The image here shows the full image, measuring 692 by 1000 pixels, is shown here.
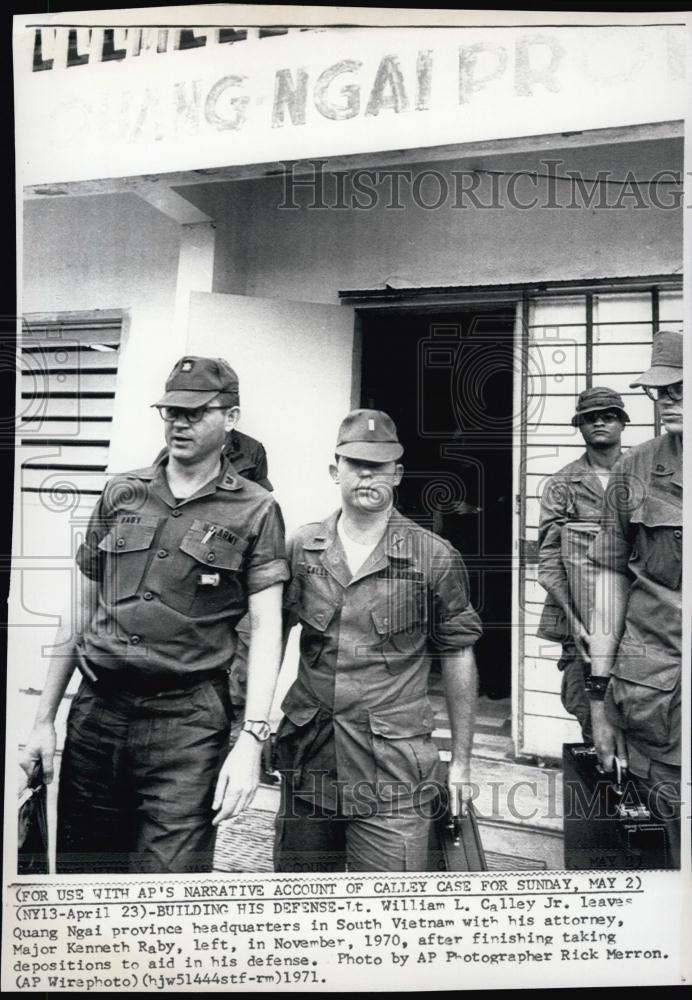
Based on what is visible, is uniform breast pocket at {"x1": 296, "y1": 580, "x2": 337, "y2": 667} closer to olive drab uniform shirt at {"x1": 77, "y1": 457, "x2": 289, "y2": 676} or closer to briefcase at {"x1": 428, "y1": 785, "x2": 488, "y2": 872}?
olive drab uniform shirt at {"x1": 77, "y1": 457, "x2": 289, "y2": 676}

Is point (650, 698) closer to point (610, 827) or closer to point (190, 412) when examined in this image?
point (610, 827)

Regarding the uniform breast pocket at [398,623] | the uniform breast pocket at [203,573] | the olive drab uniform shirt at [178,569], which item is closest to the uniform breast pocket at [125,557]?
the olive drab uniform shirt at [178,569]

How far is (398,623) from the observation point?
2.15 metres

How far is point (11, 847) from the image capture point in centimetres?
222

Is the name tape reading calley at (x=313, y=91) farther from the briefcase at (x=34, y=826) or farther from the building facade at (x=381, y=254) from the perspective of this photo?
the briefcase at (x=34, y=826)

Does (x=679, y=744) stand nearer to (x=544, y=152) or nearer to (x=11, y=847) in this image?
(x=544, y=152)

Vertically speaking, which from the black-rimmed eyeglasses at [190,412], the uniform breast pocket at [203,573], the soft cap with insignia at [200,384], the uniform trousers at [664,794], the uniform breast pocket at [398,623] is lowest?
the uniform trousers at [664,794]

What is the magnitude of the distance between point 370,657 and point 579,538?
782mm

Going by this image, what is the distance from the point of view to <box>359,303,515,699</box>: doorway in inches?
86.5

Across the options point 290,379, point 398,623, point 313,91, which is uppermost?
point 313,91

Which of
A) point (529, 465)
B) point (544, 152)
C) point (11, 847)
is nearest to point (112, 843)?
point (11, 847)

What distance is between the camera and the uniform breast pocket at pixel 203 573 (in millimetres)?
2105

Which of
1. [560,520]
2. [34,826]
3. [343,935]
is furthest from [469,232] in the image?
[34,826]

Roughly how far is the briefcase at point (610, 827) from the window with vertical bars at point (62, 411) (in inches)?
73.4
